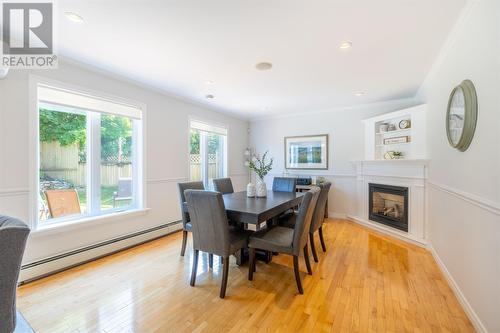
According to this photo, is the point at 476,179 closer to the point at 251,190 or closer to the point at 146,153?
the point at 251,190

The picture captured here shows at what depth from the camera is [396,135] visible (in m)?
3.93

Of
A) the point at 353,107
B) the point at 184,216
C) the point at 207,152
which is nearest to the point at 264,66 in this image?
the point at 184,216

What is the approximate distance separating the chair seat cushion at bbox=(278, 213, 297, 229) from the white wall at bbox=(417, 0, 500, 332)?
161 cm

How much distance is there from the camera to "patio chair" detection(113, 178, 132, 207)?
10.5 ft

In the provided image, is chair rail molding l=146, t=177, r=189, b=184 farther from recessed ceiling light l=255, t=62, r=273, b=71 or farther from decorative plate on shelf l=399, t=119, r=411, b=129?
decorative plate on shelf l=399, t=119, r=411, b=129

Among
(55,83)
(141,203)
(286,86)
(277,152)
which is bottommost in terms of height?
(141,203)

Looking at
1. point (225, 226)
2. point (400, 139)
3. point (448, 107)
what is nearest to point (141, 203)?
point (225, 226)

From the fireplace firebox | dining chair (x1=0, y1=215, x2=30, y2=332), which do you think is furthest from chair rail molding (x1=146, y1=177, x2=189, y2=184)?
the fireplace firebox

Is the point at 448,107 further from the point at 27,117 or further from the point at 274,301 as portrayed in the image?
the point at 27,117

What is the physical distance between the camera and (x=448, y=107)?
7.22 feet

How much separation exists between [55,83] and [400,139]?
490 centimetres

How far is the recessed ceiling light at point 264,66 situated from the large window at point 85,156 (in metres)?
1.93

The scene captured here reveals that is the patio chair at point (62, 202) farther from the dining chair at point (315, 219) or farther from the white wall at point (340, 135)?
the white wall at point (340, 135)

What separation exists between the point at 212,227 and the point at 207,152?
3.02m
